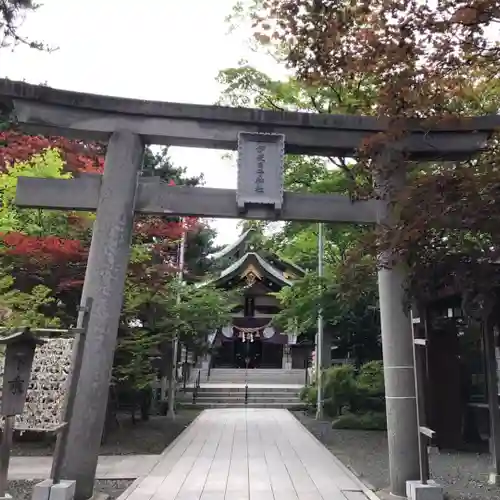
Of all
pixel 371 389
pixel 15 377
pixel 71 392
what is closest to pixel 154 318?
pixel 71 392

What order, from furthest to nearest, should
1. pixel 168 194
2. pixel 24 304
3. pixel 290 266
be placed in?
1. pixel 290 266
2. pixel 24 304
3. pixel 168 194

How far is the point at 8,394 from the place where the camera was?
4.95 metres

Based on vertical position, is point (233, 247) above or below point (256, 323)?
above

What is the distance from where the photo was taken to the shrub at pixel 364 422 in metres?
13.3

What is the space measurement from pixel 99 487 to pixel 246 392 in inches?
538

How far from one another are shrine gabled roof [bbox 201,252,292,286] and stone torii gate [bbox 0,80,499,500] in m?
20.4

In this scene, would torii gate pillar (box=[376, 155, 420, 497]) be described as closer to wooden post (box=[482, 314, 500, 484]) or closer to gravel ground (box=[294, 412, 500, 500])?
gravel ground (box=[294, 412, 500, 500])

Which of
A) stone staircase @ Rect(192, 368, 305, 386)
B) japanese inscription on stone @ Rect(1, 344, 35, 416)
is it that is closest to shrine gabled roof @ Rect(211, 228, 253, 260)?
stone staircase @ Rect(192, 368, 305, 386)

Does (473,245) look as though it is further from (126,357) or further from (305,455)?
(126,357)

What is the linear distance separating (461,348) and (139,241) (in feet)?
23.4

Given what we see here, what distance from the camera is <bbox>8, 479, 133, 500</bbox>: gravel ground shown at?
21.8 ft

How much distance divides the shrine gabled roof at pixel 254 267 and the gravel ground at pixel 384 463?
15.0m

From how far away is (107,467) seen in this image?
337 inches

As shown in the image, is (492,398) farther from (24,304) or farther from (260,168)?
(24,304)
